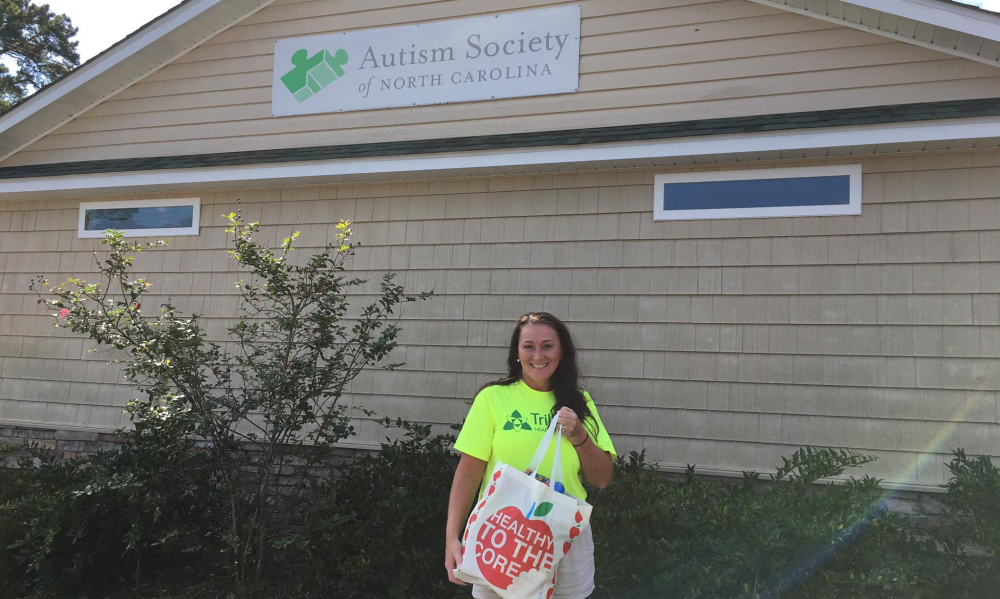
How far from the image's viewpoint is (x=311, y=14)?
639 centimetres

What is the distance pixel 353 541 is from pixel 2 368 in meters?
4.66

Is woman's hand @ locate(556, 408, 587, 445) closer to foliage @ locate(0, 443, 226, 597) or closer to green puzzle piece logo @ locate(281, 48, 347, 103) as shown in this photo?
foliage @ locate(0, 443, 226, 597)

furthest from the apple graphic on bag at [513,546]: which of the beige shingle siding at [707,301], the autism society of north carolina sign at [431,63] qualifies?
the autism society of north carolina sign at [431,63]

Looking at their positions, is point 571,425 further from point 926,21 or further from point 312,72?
point 312,72

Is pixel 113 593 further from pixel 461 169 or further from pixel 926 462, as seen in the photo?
pixel 926 462

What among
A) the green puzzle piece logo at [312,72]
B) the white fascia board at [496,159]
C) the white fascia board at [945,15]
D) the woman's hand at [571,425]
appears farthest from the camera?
the green puzzle piece logo at [312,72]

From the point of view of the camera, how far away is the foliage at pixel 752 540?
Answer: 3.47 metres

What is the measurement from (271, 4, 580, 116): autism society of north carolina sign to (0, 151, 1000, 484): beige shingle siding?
28.2 inches

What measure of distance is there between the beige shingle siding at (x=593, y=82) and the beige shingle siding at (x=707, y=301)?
461 mm

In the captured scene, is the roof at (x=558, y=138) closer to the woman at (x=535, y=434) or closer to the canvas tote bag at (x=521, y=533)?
the woman at (x=535, y=434)

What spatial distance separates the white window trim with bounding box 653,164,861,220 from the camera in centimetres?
482

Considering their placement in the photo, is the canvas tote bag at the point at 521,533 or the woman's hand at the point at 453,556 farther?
the woman's hand at the point at 453,556

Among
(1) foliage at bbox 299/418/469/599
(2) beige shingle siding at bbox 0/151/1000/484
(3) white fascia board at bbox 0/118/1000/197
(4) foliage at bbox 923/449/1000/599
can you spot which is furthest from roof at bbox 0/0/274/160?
(4) foliage at bbox 923/449/1000/599

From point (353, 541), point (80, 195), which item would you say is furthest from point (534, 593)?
point (80, 195)
